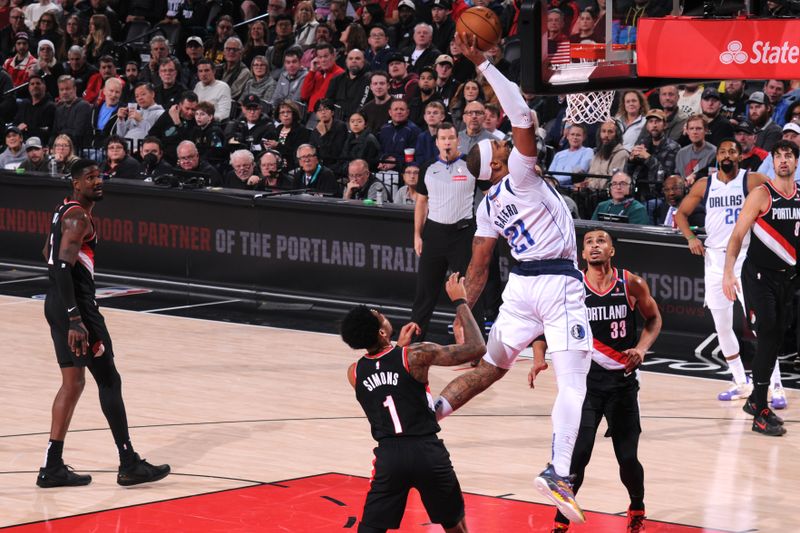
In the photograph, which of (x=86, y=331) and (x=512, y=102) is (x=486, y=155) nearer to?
(x=512, y=102)

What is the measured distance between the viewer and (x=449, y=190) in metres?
13.4

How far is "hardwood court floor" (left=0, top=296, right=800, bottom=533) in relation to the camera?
9097 millimetres

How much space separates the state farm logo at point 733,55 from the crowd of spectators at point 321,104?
3.46 feet

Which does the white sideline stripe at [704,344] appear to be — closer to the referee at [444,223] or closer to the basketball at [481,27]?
the referee at [444,223]

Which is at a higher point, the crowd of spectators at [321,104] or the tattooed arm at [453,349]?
the crowd of spectators at [321,104]

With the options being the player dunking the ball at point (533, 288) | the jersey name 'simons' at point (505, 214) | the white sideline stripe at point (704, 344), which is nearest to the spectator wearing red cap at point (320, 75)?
the white sideline stripe at point (704, 344)

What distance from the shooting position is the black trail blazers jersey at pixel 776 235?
1111 cm

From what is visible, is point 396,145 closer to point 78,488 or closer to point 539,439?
point 539,439

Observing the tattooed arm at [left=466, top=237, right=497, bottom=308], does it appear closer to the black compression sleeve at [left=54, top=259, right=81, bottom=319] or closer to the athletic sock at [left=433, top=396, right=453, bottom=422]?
the athletic sock at [left=433, top=396, right=453, bottom=422]

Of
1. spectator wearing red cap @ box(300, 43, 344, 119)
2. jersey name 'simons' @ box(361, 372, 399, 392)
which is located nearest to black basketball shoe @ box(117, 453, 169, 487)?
jersey name 'simons' @ box(361, 372, 399, 392)

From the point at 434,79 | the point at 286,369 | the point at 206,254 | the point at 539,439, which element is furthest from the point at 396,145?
the point at 539,439

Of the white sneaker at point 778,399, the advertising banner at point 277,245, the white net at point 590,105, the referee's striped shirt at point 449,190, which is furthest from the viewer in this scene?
the advertising banner at point 277,245

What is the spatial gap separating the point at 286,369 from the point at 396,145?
463cm

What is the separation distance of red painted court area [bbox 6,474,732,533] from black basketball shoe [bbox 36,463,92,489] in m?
0.64
